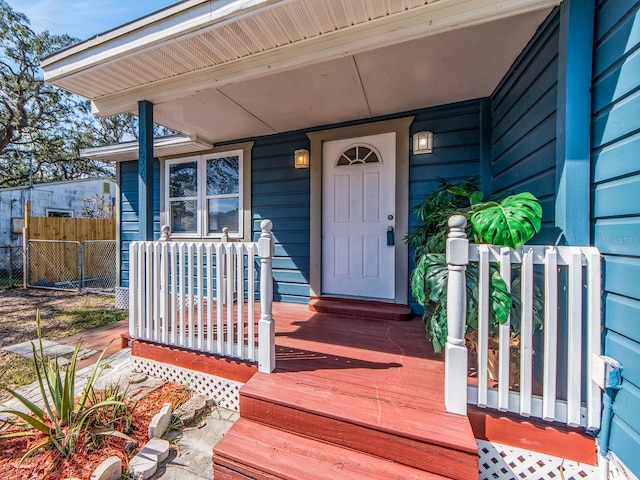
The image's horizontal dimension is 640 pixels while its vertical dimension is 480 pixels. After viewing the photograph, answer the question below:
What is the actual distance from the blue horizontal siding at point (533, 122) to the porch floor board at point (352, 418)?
1292 millimetres

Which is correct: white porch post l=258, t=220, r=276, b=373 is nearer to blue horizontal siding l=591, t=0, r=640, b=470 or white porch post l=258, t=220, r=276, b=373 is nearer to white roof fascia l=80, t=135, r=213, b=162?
blue horizontal siding l=591, t=0, r=640, b=470

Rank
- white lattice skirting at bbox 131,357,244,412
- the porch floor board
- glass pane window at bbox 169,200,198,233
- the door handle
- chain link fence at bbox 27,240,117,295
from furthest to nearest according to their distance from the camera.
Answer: chain link fence at bbox 27,240,117,295 → glass pane window at bbox 169,200,198,233 → the door handle → white lattice skirting at bbox 131,357,244,412 → the porch floor board

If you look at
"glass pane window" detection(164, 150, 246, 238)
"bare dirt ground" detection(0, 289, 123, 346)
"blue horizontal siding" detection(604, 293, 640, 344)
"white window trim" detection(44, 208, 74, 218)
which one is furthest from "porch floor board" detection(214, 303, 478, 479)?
"white window trim" detection(44, 208, 74, 218)

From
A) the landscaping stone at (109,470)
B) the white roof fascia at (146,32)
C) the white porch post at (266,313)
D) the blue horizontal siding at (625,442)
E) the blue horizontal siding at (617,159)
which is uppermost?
the white roof fascia at (146,32)

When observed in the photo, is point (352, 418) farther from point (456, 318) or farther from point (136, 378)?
point (136, 378)

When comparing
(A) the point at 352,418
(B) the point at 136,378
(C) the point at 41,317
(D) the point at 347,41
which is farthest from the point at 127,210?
(A) the point at 352,418

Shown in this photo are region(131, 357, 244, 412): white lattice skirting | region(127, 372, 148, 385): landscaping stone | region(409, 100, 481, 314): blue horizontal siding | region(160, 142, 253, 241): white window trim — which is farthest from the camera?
region(160, 142, 253, 241): white window trim

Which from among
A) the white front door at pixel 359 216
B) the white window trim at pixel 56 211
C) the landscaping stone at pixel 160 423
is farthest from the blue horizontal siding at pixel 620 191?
the white window trim at pixel 56 211

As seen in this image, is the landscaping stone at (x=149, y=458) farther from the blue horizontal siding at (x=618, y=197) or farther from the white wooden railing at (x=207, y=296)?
the blue horizontal siding at (x=618, y=197)

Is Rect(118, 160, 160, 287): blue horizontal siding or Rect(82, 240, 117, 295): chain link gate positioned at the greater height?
Rect(118, 160, 160, 287): blue horizontal siding

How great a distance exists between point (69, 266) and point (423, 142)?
28.4 feet

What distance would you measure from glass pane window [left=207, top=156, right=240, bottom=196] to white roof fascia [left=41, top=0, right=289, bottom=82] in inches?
78.2

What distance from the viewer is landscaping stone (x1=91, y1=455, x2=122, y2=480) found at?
1445 mm

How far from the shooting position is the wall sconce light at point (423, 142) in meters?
3.15
